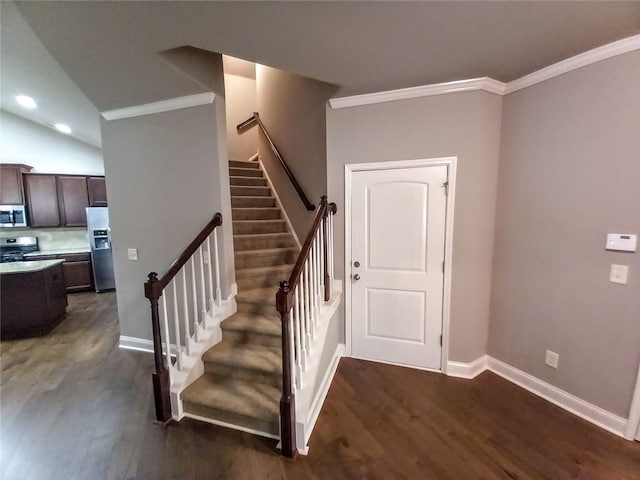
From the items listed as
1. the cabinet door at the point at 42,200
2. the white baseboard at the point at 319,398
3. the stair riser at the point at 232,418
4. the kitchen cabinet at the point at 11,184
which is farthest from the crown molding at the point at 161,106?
the kitchen cabinet at the point at 11,184

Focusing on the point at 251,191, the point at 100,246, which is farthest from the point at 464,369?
the point at 100,246

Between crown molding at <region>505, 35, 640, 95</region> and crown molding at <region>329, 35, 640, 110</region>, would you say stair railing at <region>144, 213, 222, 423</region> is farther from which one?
crown molding at <region>505, 35, 640, 95</region>

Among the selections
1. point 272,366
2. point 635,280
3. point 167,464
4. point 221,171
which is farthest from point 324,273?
point 635,280

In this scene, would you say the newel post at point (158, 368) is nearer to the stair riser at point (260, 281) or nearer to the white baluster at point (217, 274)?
the white baluster at point (217, 274)

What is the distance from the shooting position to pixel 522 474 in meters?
1.60

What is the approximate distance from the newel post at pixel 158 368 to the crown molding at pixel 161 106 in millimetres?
1634

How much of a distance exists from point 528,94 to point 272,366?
296cm

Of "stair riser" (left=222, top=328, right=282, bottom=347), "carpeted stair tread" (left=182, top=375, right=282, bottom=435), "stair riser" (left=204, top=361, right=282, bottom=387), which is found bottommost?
→ "carpeted stair tread" (left=182, top=375, right=282, bottom=435)

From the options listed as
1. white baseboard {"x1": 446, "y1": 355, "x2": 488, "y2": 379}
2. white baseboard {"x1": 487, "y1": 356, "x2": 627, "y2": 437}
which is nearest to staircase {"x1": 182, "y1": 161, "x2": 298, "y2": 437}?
white baseboard {"x1": 446, "y1": 355, "x2": 488, "y2": 379}

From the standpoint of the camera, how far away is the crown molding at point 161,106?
2.57 m

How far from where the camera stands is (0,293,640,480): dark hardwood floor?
1649mm

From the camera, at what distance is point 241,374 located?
7.45 feet

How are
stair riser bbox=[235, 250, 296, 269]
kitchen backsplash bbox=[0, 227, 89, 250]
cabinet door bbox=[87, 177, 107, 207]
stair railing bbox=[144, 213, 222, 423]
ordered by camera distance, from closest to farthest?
stair railing bbox=[144, 213, 222, 423], stair riser bbox=[235, 250, 296, 269], kitchen backsplash bbox=[0, 227, 89, 250], cabinet door bbox=[87, 177, 107, 207]

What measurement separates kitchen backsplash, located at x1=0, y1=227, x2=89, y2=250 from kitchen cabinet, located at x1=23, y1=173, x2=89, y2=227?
1.09ft
